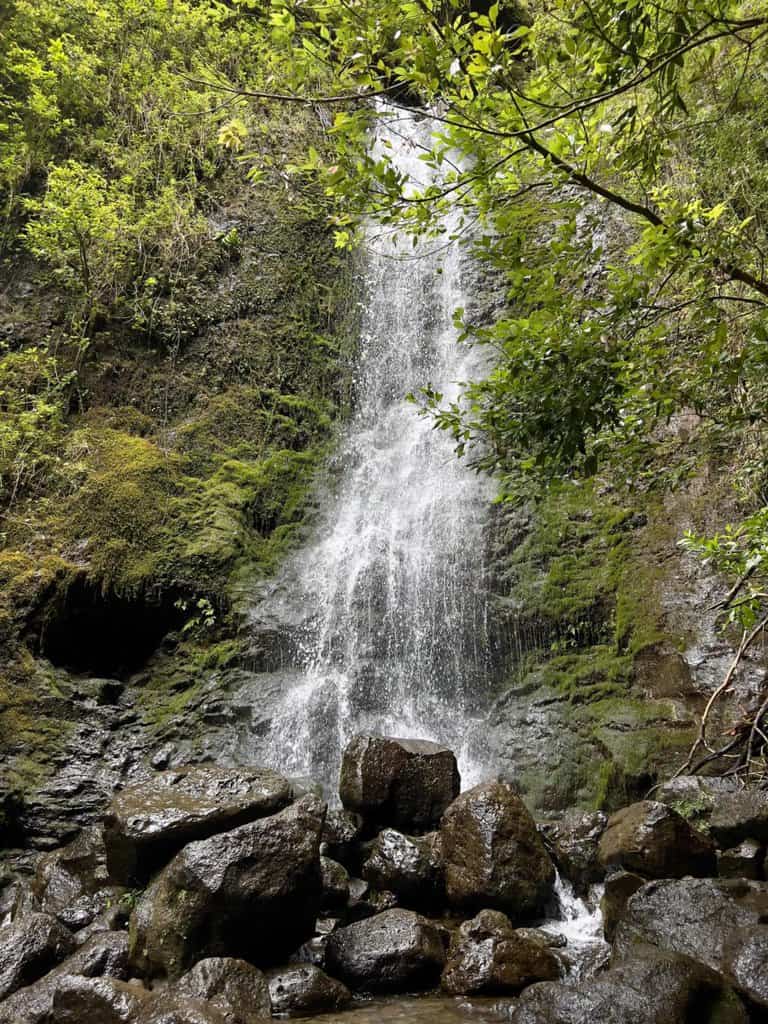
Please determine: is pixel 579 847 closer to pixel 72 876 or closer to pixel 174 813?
pixel 174 813

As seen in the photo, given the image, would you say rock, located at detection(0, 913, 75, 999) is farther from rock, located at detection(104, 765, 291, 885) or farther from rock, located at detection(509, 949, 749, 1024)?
rock, located at detection(509, 949, 749, 1024)

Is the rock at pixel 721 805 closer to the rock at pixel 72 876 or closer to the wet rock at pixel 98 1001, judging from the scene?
the wet rock at pixel 98 1001

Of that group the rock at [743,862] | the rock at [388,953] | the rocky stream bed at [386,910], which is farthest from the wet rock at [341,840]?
the rock at [743,862]

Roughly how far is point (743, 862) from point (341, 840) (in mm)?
3162

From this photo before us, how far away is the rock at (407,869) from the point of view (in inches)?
209

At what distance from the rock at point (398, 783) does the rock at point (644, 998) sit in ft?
9.03

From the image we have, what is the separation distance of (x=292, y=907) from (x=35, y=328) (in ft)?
35.5

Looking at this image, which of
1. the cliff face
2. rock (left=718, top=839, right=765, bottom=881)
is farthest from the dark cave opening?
rock (left=718, top=839, right=765, bottom=881)

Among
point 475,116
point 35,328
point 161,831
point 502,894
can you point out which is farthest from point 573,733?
point 35,328

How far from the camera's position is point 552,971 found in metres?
4.29

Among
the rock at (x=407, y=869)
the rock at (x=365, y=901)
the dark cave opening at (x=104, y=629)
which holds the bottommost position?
the rock at (x=365, y=901)

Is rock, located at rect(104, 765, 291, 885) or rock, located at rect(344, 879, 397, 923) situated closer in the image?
rock, located at rect(104, 765, 291, 885)

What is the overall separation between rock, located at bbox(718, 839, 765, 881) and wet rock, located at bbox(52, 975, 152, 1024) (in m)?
3.96

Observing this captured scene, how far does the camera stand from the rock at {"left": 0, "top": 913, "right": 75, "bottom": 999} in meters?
4.48
